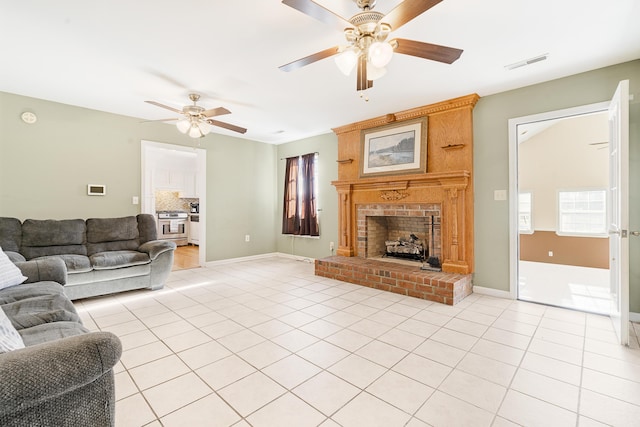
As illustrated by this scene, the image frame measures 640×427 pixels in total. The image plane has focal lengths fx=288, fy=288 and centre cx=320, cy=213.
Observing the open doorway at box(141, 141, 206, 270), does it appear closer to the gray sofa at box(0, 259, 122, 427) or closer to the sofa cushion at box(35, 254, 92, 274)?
the sofa cushion at box(35, 254, 92, 274)

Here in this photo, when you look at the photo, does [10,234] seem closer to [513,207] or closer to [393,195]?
[393,195]

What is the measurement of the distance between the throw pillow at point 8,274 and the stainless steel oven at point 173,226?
5476 mm

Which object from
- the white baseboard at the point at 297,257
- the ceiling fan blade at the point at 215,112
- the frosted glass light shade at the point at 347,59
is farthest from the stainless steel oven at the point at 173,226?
the frosted glass light shade at the point at 347,59

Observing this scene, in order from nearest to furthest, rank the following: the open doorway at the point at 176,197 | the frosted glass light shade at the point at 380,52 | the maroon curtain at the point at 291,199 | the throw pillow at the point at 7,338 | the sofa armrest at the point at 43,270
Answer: the throw pillow at the point at 7,338 < the frosted glass light shade at the point at 380,52 < the sofa armrest at the point at 43,270 < the maroon curtain at the point at 291,199 < the open doorway at the point at 176,197

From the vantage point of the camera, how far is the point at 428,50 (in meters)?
1.98

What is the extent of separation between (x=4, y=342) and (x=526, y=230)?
8.04 metres

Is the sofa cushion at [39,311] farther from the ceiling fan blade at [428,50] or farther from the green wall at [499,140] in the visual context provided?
the green wall at [499,140]

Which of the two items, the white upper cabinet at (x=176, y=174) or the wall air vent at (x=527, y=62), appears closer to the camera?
the wall air vent at (x=527, y=62)

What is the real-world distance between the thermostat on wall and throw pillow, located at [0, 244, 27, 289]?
209cm

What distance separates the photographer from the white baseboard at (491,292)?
352 cm

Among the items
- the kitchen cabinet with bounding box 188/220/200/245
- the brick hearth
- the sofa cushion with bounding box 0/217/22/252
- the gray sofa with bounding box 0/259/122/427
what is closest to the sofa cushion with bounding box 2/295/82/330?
the gray sofa with bounding box 0/259/122/427

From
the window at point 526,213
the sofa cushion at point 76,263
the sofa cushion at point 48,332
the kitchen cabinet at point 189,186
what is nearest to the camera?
the sofa cushion at point 48,332

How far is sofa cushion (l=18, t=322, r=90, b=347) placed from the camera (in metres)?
1.44

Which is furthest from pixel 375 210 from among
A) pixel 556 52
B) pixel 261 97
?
pixel 556 52
